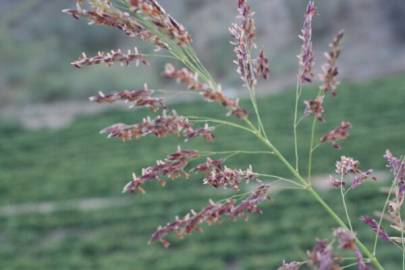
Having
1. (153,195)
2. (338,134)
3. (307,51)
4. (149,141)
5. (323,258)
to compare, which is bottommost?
(323,258)

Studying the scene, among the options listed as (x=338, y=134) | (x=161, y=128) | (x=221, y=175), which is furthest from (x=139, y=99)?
(x=338, y=134)

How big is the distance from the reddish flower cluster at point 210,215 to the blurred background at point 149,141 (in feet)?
0.85

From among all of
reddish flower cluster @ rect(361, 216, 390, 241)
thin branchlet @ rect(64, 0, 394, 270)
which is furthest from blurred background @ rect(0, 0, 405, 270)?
thin branchlet @ rect(64, 0, 394, 270)

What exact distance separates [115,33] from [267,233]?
1958cm

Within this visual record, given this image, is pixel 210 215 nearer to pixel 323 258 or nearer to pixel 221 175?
pixel 221 175

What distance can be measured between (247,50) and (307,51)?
4.6 inches

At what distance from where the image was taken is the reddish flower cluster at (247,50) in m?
1.11

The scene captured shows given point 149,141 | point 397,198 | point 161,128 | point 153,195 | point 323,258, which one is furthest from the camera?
point 149,141

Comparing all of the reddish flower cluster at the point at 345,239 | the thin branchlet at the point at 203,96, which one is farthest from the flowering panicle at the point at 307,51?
the reddish flower cluster at the point at 345,239

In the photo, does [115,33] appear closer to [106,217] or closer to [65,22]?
[65,22]

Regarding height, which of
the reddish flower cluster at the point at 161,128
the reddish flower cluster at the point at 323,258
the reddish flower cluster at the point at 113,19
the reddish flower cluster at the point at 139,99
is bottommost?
the reddish flower cluster at the point at 323,258

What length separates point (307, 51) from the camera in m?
1.06

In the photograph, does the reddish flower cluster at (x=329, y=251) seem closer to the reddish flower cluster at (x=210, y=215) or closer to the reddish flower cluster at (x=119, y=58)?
the reddish flower cluster at (x=210, y=215)

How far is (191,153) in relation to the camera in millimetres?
1054
